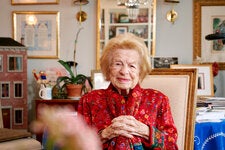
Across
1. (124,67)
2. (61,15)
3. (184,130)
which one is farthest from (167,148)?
(61,15)

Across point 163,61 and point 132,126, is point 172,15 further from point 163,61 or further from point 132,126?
point 132,126

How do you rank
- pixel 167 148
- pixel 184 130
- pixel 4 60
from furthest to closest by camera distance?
pixel 4 60
pixel 184 130
pixel 167 148

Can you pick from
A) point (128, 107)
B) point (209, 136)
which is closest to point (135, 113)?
point (128, 107)

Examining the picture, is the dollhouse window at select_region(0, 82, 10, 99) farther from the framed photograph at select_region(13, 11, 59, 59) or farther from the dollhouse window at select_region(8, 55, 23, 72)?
the framed photograph at select_region(13, 11, 59, 59)

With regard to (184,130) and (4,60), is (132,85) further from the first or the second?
(4,60)

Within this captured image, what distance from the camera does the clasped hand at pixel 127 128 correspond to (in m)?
1.45

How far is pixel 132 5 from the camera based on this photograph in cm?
318

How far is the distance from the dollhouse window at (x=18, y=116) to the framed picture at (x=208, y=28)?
1.81 m

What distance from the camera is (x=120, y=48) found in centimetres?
157

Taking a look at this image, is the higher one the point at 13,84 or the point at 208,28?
the point at 208,28

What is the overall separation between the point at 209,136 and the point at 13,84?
2.17m

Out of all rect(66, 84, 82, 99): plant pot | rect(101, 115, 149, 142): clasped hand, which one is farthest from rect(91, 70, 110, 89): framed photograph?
rect(66, 84, 82, 99): plant pot

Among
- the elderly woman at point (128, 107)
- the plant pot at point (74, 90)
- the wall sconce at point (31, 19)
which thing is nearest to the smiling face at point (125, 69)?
the elderly woman at point (128, 107)

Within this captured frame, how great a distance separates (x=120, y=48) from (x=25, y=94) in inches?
82.7
